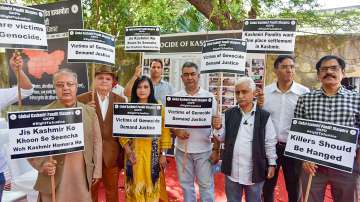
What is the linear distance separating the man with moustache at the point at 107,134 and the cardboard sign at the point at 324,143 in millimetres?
1651

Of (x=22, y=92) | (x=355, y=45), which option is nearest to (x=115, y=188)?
(x=22, y=92)

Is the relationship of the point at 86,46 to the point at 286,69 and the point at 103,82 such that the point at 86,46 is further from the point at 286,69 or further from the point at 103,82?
the point at 286,69

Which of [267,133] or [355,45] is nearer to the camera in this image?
[267,133]

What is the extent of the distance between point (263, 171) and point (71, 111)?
167 cm

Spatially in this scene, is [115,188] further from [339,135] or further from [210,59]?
[339,135]

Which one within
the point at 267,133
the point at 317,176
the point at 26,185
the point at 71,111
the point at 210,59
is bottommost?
the point at 26,185

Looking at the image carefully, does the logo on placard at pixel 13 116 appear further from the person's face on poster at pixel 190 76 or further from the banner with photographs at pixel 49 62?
the banner with photographs at pixel 49 62

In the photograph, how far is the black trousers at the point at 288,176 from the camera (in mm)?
3346

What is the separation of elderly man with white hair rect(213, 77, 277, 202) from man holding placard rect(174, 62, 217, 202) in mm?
422

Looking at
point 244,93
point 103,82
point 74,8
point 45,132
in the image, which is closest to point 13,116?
point 45,132

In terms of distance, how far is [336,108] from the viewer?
2.78m

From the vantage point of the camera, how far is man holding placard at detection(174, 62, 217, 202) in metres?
3.46

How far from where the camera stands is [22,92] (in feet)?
9.43

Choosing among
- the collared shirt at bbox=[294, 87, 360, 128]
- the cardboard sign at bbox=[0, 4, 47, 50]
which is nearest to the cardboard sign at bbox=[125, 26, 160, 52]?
the cardboard sign at bbox=[0, 4, 47, 50]
